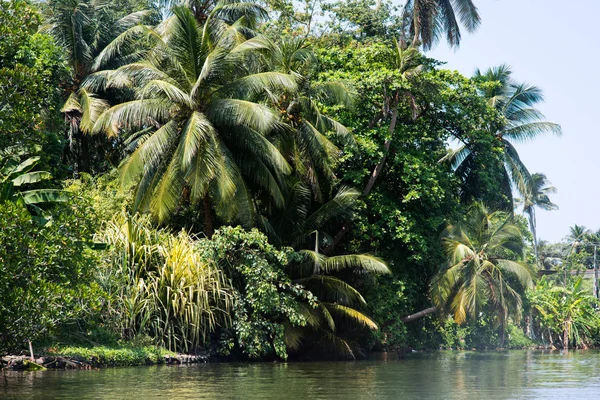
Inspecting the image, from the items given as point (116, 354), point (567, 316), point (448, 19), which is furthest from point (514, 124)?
point (116, 354)

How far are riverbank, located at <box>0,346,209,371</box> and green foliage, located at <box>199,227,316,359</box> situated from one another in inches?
59.0

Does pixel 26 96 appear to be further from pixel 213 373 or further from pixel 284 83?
pixel 284 83

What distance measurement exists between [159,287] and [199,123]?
4239mm

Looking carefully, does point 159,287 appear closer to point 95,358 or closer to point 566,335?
point 95,358

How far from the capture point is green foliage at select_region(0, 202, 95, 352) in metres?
11.3

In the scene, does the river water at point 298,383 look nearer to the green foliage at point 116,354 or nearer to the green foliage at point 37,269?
the green foliage at point 116,354

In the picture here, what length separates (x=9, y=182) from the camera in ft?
45.7

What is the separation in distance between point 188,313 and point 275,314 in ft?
9.53

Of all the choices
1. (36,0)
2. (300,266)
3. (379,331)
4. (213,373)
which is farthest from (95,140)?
(213,373)

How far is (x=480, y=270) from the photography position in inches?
1070

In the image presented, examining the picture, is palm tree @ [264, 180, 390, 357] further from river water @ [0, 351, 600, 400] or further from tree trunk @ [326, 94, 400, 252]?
river water @ [0, 351, 600, 400]

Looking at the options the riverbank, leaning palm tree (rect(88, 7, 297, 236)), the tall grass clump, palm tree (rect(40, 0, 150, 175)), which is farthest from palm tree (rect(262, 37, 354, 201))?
the riverbank

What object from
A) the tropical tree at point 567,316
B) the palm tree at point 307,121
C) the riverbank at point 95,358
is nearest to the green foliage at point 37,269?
the riverbank at point 95,358

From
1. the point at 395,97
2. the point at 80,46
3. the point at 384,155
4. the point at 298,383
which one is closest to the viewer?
the point at 298,383
